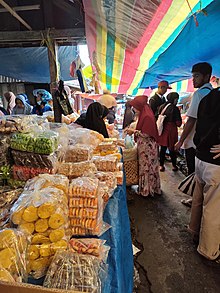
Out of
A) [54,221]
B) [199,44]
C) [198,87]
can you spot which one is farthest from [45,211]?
[198,87]

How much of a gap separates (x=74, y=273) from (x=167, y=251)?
5.66 feet

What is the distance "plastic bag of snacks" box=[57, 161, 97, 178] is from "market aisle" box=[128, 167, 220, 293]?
114 centimetres

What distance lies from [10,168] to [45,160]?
0.26m

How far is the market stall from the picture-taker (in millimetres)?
701

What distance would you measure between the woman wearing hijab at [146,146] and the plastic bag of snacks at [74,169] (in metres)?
1.79

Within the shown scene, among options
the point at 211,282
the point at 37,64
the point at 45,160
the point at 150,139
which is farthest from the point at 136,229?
the point at 37,64

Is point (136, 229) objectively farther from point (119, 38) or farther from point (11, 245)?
point (119, 38)

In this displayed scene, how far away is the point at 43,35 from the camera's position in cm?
375

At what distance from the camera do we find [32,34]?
12.4 feet

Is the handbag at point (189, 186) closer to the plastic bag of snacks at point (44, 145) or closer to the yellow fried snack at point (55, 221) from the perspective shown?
the plastic bag of snacks at point (44, 145)

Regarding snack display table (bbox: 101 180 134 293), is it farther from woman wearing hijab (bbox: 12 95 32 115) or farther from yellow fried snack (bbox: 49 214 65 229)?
woman wearing hijab (bbox: 12 95 32 115)

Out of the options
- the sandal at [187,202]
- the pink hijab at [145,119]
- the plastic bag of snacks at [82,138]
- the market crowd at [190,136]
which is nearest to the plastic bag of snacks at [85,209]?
the plastic bag of snacks at [82,138]

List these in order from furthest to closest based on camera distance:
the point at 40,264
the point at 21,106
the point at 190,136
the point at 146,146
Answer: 1. the point at 21,106
2. the point at 146,146
3. the point at 190,136
4. the point at 40,264

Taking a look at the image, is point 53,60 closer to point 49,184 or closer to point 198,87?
point 198,87
